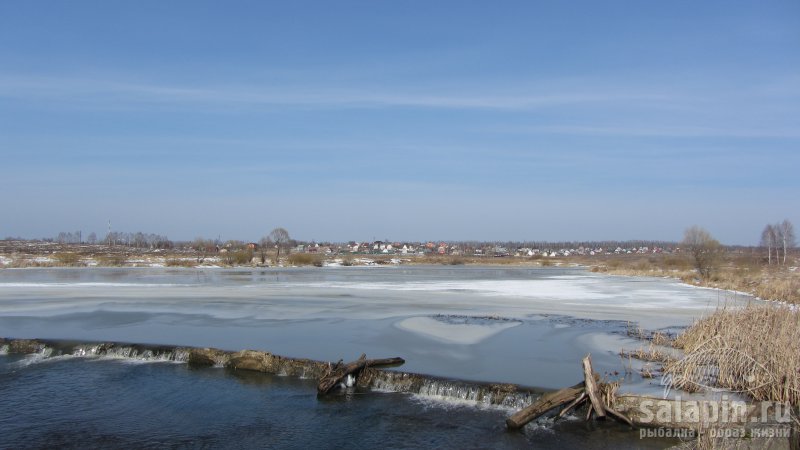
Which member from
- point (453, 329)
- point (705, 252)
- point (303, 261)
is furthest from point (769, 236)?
point (453, 329)

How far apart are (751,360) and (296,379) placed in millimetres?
7788

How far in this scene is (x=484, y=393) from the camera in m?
9.63

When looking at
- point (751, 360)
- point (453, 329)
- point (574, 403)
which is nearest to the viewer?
point (574, 403)

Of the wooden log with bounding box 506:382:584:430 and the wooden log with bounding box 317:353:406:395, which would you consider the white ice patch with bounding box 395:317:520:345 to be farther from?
the wooden log with bounding box 506:382:584:430

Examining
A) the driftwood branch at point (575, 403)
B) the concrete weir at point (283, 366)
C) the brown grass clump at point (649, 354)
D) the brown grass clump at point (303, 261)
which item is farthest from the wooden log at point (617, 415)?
the brown grass clump at point (303, 261)

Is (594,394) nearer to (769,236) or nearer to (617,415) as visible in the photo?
(617,415)

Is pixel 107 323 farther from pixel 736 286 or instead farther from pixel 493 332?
pixel 736 286

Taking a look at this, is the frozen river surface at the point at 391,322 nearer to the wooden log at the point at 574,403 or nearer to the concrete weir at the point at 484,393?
the concrete weir at the point at 484,393

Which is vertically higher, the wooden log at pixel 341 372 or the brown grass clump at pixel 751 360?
the brown grass clump at pixel 751 360

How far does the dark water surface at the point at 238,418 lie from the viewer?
7.89 meters

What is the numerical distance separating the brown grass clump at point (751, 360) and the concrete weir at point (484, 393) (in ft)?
1.35

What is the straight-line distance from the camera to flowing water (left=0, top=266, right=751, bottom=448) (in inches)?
322

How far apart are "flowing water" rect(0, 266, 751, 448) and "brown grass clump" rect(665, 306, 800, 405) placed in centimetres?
93

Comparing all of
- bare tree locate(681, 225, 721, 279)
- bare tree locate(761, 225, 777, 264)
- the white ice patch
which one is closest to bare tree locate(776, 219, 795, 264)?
bare tree locate(761, 225, 777, 264)
